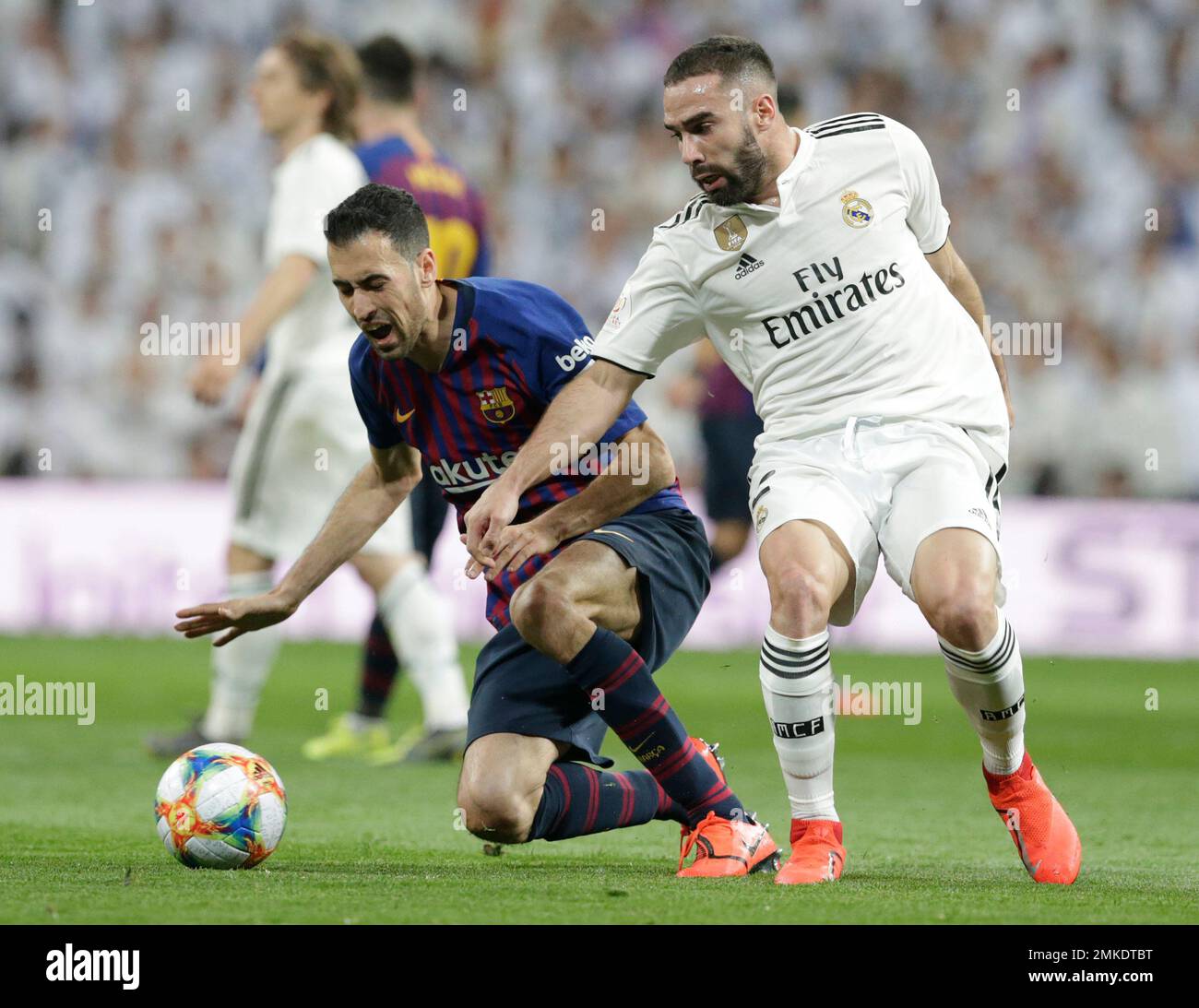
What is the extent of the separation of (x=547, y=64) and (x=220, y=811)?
40.2 ft

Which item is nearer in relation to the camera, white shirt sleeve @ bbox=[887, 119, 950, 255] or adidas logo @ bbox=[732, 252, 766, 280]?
adidas logo @ bbox=[732, 252, 766, 280]

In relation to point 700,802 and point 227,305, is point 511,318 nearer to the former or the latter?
point 700,802

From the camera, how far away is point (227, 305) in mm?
14703

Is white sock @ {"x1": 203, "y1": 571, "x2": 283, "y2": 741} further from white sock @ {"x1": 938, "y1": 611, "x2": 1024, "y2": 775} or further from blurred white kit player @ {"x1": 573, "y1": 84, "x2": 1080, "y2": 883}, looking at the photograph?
white sock @ {"x1": 938, "y1": 611, "x2": 1024, "y2": 775}

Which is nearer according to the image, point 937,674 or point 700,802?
point 700,802

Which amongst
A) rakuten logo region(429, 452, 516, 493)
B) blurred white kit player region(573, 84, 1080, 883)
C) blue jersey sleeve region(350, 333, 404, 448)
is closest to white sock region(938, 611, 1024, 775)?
blurred white kit player region(573, 84, 1080, 883)

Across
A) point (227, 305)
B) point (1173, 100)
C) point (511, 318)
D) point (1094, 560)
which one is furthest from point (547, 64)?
point (511, 318)

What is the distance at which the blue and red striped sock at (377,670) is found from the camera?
777 cm

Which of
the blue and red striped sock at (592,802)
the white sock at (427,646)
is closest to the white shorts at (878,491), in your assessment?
the blue and red striped sock at (592,802)

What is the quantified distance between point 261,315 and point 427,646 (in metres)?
1.46

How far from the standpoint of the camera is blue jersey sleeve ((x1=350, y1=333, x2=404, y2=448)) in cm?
497

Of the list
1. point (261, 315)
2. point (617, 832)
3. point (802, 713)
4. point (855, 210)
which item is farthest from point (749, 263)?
point (261, 315)

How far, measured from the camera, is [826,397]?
474 cm

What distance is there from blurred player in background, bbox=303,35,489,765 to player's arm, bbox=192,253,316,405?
1.83 ft
